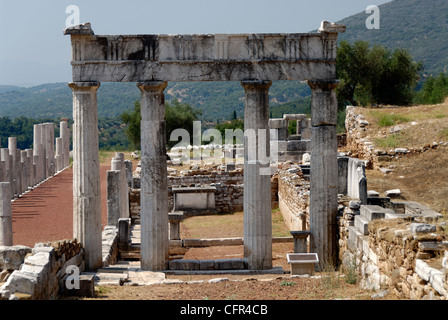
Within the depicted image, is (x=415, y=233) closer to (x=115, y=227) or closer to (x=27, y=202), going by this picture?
(x=115, y=227)

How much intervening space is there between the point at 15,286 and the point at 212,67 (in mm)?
6559

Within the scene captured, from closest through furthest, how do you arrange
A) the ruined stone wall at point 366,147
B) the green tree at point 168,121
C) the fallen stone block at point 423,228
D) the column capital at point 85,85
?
the fallen stone block at point 423,228, the column capital at point 85,85, the ruined stone wall at point 366,147, the green tree at point 168,121

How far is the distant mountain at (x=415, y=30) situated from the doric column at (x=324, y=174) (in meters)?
91.1

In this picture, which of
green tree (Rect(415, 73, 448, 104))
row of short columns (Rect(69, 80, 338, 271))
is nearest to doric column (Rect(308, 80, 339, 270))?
row of short columns (Rect(69, 80, 338, 271))

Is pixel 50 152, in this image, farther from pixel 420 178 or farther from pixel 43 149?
pixel 420 178

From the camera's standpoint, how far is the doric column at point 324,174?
550 inches

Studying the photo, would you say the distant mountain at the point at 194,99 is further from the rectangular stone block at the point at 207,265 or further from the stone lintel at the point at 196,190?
the rectangular stone block at the point at 207,265

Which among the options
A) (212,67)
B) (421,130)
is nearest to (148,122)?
(212,67)

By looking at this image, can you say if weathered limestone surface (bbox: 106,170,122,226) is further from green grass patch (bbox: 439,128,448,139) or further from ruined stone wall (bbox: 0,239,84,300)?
green grass patch (bbox: 439,128,448,139)

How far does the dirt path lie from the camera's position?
21.0 meters

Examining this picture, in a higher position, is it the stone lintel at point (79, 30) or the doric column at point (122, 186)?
the stone lintel at point (79, 30)

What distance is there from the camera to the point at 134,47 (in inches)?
531

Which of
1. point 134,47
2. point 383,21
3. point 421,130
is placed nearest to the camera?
point 134,47

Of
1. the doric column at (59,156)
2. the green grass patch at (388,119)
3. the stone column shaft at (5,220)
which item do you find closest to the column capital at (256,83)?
the stone column shaft at (5,220)
